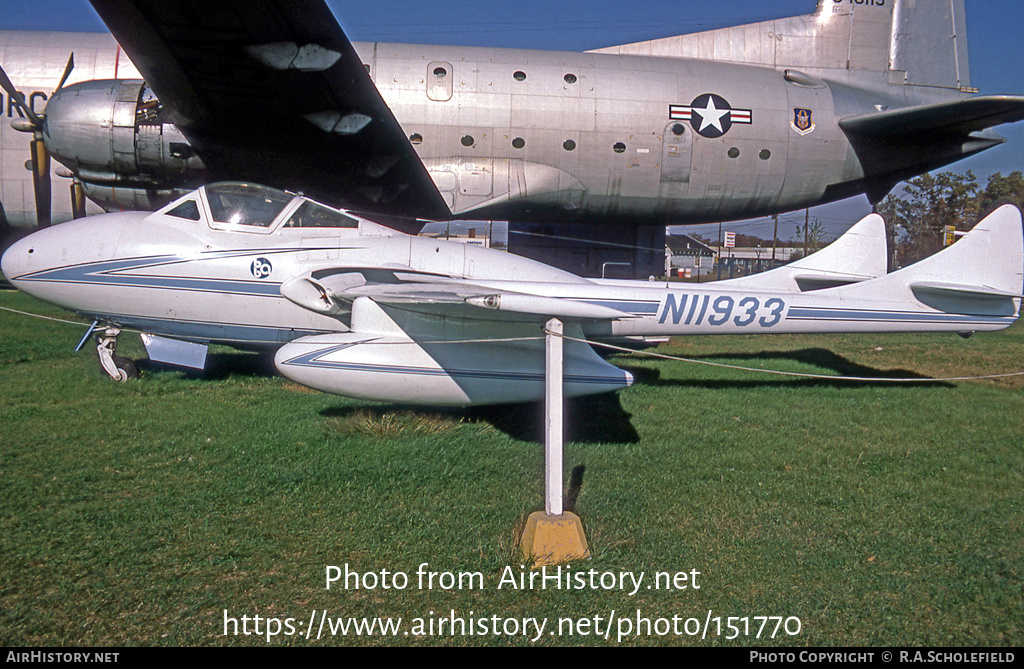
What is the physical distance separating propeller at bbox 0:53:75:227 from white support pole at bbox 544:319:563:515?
1022 cm

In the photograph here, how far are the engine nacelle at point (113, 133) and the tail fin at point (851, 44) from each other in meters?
8.26

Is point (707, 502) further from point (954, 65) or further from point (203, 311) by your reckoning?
point (954, 65)

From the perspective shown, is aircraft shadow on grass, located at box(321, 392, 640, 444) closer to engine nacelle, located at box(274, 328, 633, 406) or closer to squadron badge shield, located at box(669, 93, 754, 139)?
engine nacelle, located at box(274, 328, 633, 406)

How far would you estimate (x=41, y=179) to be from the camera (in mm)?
10969

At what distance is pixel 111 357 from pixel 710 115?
1031 cm

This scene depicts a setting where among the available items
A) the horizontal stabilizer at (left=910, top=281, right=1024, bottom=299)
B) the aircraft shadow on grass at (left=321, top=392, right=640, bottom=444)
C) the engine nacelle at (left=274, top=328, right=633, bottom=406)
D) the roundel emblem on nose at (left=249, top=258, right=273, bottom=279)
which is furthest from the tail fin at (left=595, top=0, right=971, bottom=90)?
the engine nacelle at (left=274, top=328, right=633, bottom=406)

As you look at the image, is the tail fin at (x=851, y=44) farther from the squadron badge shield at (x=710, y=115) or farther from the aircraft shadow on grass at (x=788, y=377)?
the aircraft shadow on grass at (x=788, y=377)

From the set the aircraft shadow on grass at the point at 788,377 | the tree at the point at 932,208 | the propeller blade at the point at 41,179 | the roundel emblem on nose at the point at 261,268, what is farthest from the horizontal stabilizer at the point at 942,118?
the tree at the point at 932,208

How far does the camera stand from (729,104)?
11.4 m

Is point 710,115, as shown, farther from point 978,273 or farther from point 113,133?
point 113,133

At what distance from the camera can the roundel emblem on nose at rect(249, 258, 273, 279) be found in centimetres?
637

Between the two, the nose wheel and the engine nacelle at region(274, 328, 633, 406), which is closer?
the engine nacelle at region(274, 328, 633, 406)

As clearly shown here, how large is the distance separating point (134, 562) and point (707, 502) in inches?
142
